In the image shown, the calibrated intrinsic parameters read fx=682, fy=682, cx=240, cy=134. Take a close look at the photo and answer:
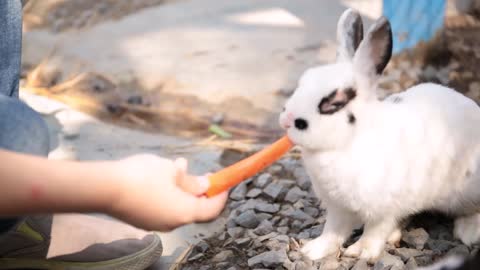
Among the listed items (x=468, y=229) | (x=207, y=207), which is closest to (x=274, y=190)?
(x=468, y=229)

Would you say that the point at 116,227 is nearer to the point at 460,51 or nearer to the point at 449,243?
the point at 449,243

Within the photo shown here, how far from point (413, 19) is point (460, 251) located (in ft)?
A: 4.53

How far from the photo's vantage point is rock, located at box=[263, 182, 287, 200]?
6.54 feet

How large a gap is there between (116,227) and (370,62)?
772 mm

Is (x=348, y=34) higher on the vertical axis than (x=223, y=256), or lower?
higher

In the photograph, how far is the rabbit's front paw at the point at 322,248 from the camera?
5.48ft

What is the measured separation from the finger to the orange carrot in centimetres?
2

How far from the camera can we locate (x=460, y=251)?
1.63 m

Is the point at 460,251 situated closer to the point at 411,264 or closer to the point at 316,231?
the point at 411,264

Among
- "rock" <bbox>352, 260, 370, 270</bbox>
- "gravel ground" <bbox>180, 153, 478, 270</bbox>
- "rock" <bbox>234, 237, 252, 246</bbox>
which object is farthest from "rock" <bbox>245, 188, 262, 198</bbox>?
"rock" <bbox>352, 260, 370, 270</bbox>

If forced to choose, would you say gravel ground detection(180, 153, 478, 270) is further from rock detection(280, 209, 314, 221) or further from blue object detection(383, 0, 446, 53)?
blue object detection(383, 0, 446, 53)

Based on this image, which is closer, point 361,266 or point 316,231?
point 361,266

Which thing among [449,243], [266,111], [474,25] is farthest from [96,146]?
[474,25]

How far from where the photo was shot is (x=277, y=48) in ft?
10.1
